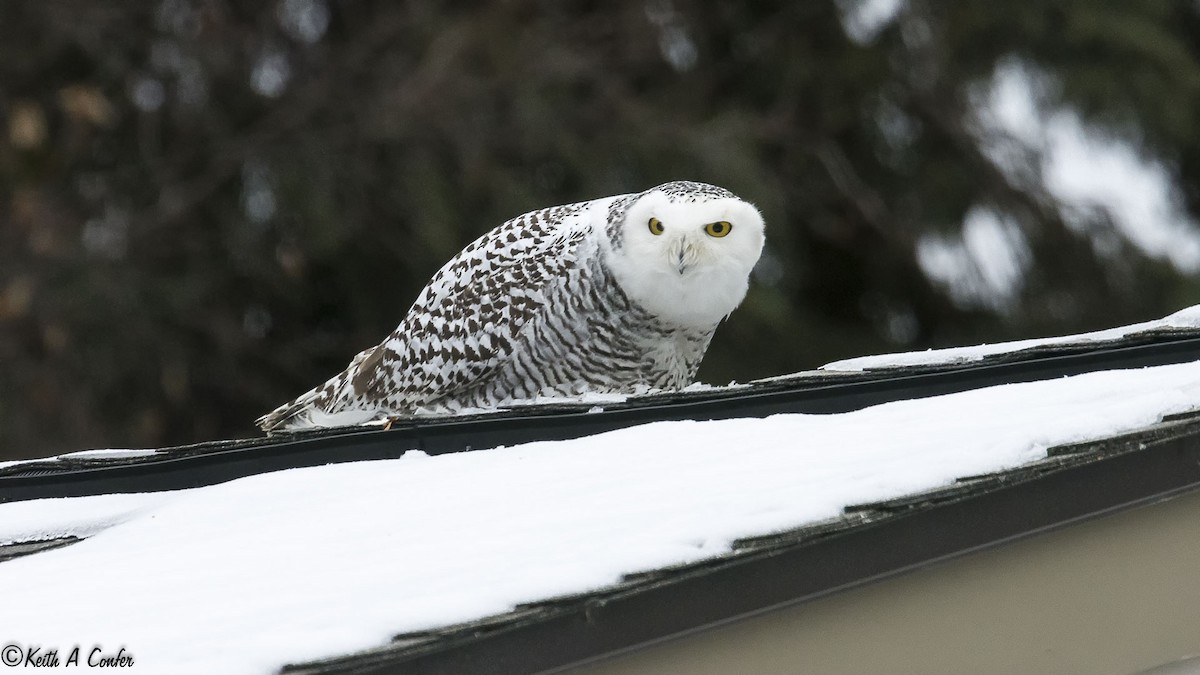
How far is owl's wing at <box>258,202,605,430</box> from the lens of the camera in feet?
11.7

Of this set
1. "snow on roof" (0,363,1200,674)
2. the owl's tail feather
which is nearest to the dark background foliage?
the owl's tail feather

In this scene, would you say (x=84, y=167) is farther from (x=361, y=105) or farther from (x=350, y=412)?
(x=350, y=412)

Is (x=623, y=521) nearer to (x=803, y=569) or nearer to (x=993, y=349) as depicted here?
(x=803, y=569)

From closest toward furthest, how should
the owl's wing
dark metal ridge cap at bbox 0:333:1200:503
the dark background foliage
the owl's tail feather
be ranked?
dark metal ridge cap at bbox 0:333:1200:503 < the owl's wing < the owl's tail feather < the dark background foliage

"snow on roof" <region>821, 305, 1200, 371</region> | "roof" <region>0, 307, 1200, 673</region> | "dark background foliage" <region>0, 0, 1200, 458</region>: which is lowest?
"roof" <region>0, 307, 1200, 673</region>

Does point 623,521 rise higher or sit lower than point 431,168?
lower

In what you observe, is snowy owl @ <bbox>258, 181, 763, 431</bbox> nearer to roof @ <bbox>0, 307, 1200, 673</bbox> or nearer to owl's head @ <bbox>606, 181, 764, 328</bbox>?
owl's head @ <bbox>606, 181, 764, 328</bbox>

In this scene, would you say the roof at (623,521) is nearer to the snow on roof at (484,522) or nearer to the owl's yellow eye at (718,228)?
the snow on roof at (484,522)

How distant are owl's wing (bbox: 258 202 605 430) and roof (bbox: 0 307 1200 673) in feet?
3.85

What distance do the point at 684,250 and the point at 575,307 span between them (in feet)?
1.30

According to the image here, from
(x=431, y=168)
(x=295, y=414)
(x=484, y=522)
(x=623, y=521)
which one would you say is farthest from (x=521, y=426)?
(x=431, y=168)

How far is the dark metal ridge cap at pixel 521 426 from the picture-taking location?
231 cm

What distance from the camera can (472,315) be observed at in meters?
3.62

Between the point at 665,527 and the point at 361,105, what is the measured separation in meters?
7.40
